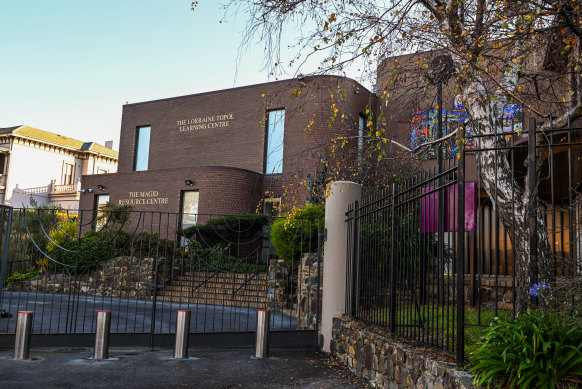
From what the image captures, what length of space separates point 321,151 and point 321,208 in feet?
29.3

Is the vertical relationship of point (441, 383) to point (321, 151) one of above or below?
below

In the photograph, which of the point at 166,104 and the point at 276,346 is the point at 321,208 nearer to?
the point at 276,346

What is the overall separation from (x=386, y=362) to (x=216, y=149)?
24.0 m

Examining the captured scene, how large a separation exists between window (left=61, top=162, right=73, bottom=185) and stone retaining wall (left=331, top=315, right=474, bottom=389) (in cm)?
4533

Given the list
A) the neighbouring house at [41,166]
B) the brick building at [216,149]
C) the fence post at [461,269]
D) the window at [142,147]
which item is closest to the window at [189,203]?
the brick building at [216,149]

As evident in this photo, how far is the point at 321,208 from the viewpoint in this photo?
14656 mm

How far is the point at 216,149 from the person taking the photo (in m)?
29.0

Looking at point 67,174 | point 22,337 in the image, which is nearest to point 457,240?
point 22,337

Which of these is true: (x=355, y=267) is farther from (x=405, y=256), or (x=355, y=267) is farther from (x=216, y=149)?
(x=216, y=149)

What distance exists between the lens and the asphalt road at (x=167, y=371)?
645cm

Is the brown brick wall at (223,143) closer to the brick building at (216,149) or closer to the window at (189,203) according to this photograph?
the brick building at (216,149)

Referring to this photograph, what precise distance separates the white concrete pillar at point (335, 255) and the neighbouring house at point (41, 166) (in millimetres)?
36945

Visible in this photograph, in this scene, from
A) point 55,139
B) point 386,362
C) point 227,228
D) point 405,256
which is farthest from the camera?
point 55,139

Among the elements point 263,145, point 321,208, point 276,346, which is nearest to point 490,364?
point 276,346
